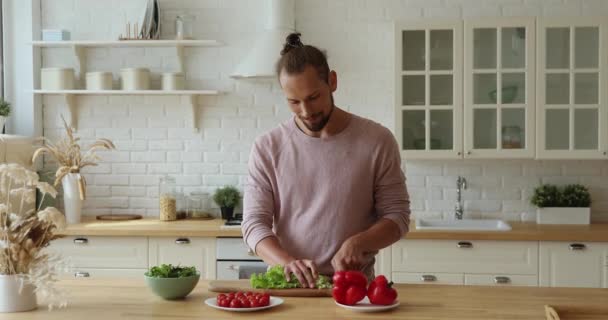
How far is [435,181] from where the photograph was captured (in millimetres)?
5441

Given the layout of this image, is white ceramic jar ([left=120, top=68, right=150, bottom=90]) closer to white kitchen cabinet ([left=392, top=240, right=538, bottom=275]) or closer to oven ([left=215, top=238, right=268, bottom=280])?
oven ([left=215, top=238, right=268, bottom=280])

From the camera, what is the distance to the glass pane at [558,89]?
4.98 m

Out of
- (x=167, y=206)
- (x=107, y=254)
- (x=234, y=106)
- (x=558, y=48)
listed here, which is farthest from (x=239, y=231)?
(x=558, y=48)

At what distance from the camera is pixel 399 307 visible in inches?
108

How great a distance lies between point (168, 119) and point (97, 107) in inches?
19.8

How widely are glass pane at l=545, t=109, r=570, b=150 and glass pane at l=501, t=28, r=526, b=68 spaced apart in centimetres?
36

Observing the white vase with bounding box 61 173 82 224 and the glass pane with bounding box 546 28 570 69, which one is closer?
the glass pane with bounding box 546 28 570 69

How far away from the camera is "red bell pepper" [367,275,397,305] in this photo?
268cm

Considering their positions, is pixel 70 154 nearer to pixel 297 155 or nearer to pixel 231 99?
pixel 231 99

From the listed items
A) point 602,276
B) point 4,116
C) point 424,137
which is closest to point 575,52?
point 424,137

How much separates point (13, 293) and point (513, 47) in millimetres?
3417

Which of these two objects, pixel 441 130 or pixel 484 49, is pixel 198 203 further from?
pixel 484 49

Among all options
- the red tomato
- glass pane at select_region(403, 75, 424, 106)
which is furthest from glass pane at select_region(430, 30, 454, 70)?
the red tomato

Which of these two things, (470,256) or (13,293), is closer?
(13,293)
